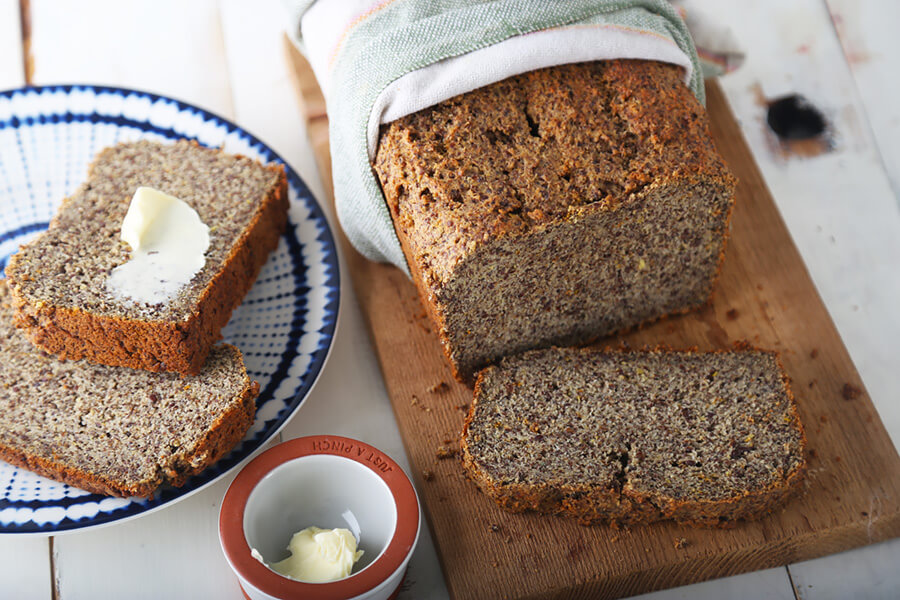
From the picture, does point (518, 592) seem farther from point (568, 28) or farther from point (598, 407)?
point (568, 28)

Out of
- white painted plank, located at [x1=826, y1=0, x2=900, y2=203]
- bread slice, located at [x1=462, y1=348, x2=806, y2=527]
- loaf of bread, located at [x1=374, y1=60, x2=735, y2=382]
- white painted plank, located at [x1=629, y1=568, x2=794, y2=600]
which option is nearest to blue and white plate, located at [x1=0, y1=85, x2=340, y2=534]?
loaf of bread, located at [x1=374, y1=60, x2=735, y2=382]

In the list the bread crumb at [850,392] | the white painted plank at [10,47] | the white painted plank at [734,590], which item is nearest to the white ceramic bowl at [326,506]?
the white painted plank at [734,590]

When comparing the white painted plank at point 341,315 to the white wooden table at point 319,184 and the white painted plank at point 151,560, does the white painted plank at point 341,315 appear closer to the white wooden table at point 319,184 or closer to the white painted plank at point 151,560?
the white wooden table at point 319,184

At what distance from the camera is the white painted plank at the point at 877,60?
3627 millimetres

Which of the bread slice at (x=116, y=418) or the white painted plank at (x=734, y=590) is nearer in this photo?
the bread slice at (x=116, y=418)

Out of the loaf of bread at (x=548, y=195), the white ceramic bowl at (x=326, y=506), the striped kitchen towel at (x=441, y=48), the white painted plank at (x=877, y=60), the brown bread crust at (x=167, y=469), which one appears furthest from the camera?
the white painted plank at (x=877, y=60)

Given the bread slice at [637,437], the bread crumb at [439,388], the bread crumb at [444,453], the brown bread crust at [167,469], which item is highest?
the brown bread crust at [167,469]

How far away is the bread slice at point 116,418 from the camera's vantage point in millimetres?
2479

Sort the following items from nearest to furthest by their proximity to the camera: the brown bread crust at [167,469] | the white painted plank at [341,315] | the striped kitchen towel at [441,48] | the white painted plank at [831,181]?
the brown bread crust at [167,469]
the striped kitchen towel at [441,48]
the white painted plank at [341,315]
the white painted plank at [831,181]

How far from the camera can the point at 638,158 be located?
263cm

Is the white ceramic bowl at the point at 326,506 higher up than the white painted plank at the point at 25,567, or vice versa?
the white painted plank at the point at 25,567

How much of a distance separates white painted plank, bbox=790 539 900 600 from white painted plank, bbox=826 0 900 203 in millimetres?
1506

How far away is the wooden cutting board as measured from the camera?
2539 millimetres

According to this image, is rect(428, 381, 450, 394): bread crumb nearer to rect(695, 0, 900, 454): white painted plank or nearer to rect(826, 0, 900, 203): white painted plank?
rect(695, 0, 900, 454): white painted plank
